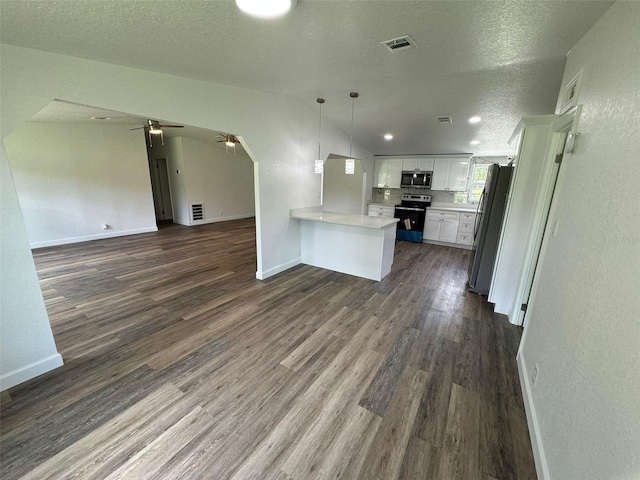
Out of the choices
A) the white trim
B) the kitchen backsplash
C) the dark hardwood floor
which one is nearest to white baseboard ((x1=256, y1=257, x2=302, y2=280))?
the dark hardwood floor

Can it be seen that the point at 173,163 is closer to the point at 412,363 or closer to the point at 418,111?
the point at 418,111

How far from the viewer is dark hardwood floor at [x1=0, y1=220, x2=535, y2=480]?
140 cm

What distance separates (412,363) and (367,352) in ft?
1.26

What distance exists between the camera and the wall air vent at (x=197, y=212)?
7.74m

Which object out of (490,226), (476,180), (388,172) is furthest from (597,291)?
(388,172)

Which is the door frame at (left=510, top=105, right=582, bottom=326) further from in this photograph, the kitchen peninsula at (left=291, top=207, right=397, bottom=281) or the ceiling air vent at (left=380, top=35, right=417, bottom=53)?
the kitchen peninsula at (left=291, top=207, right=397, bottom=281)

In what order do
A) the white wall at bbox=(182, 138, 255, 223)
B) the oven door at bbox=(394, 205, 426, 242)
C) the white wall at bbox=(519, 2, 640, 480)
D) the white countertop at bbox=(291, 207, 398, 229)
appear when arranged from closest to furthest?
1. the white wall at bbox=(519, 2, 640, 480)
2. the white countertop at bbox=(291, 207, 398, 229)
3. the oven door at bbox=(394, 205, 426, 242)
4. the white wall at bbox=(182, 138, 255, 223)

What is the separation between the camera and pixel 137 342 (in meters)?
2.36

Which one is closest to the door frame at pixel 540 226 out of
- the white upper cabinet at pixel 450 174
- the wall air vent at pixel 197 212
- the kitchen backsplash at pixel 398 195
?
the white upper cabinet at pixel 450 174

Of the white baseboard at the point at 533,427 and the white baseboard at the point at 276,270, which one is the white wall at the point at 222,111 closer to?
the white baseboard at the point at 276,270

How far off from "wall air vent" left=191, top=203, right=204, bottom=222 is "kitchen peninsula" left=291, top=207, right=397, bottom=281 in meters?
4.88

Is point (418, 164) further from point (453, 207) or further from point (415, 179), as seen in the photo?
point (453, 207)

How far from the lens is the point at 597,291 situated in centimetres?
111

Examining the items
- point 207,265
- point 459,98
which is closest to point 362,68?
point 459,98
